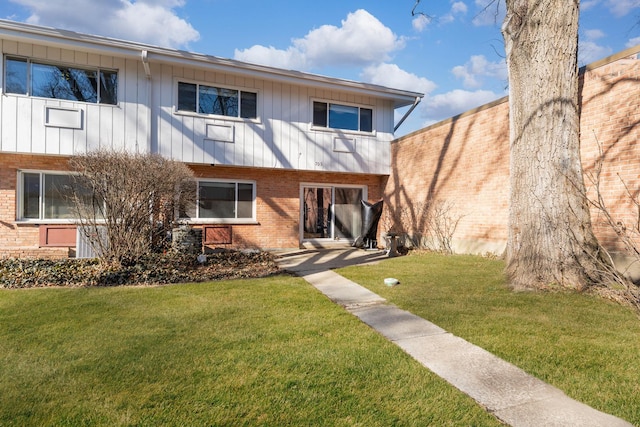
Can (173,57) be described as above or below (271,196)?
above

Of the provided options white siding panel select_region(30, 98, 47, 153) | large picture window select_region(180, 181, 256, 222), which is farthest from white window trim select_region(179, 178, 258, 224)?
white siding panel select_region(30, 98, 47, 153)

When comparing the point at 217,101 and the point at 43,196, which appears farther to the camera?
the point at 217,101

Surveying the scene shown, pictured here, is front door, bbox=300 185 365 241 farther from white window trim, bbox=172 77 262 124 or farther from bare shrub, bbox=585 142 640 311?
bare shrub, bbox=585 142 640 311

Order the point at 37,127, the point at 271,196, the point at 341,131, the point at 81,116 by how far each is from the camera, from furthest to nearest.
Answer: the point at 341,131
the point at 271,196
the point at 81,116
the point at 37,127

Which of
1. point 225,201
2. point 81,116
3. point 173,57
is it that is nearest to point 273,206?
point 225,201

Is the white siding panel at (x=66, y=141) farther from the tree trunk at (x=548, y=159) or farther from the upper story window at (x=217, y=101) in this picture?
the tree trunk at (x=548, y=159)

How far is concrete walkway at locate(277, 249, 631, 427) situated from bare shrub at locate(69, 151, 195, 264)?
3807 millimetres

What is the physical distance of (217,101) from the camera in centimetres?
1091

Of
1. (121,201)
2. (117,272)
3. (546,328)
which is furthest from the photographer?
(121,201)

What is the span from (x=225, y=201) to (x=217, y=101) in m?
2.99

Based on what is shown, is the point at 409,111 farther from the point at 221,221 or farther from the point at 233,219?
the point at 221,221

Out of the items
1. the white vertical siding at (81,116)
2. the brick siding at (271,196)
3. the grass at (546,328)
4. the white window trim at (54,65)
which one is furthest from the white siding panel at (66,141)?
the grass at (546,328)

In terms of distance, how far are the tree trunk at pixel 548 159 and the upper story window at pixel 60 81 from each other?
9.54 metres

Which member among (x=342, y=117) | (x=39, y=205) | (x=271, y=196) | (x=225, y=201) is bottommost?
(x=39, y=205)
